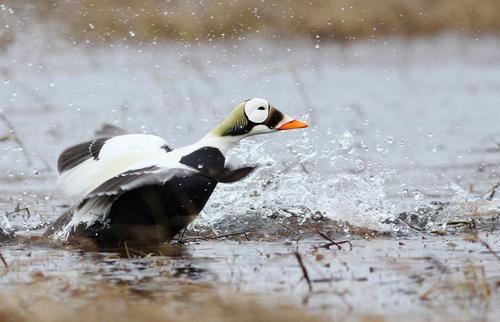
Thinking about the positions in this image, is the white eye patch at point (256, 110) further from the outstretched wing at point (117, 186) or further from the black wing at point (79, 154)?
the outstretched wing at point (117, 186)

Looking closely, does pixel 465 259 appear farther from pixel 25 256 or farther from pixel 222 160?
pixel 25 256

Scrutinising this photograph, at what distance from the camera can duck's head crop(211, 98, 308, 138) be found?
7.72 m

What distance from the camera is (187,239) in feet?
25.1

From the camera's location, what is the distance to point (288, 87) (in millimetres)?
14836

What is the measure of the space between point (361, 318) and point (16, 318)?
1404mm

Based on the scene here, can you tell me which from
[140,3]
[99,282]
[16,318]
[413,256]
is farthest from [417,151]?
[140,3]

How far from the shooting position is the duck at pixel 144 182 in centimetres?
718

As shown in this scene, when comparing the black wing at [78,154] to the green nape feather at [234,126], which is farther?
the black wing at [78,154]

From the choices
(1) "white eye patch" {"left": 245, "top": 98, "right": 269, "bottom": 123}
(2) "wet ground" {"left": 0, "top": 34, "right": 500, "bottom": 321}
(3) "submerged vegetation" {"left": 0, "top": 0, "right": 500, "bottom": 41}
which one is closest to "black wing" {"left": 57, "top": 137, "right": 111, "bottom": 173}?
(2) "wet ground" {"left": 0, "top": 34, "right": 500, "bottom": 321}

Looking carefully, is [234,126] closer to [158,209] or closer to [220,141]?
[220,141]

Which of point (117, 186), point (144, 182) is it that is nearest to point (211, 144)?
point (144, 182)

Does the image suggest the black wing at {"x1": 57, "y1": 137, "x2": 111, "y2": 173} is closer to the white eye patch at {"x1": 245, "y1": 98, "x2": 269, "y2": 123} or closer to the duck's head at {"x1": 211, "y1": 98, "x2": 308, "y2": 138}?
the duck's head at {"x1": 211, "y1": 98, "x2": 308, "y2": 138}

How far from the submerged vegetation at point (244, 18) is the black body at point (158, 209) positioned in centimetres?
992

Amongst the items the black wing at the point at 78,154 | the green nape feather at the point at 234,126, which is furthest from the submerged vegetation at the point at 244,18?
the green nape feather at the point at 234,126
